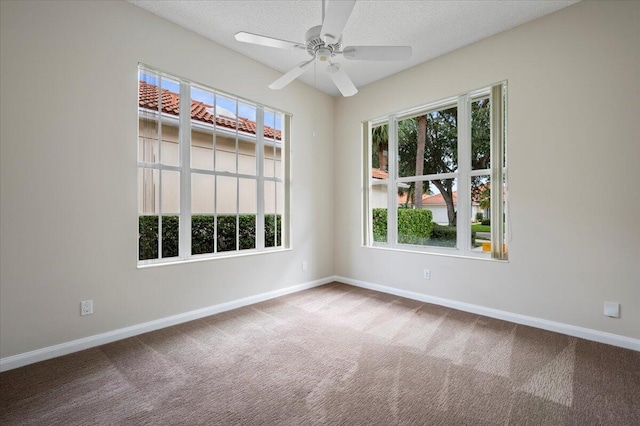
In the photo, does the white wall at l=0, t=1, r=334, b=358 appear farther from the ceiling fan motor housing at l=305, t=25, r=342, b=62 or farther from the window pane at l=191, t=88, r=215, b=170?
the ceiling fan motor housing at l=305, t=25, r=342, b=62

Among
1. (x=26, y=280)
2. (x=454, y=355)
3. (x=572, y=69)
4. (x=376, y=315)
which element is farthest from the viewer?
(x=376, y=315)

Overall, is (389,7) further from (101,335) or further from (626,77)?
(101,335)

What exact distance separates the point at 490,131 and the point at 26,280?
4.45 metres

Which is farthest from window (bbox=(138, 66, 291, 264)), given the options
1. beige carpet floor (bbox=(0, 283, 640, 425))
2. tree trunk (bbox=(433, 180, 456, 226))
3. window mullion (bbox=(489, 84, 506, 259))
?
window mullion (bbox=(489, 84, 506, 259))

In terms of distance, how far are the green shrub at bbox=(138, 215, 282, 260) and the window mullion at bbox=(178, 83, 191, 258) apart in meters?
0.06

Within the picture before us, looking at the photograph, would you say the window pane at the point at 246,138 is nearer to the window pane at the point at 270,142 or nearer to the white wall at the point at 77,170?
the window pane at the point at 270,142

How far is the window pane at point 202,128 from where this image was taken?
330cm

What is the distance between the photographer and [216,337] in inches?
107

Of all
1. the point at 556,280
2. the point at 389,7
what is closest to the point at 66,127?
the point at 389,7

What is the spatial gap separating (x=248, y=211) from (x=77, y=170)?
Result: 1.74m

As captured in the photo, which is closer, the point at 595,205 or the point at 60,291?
the point at 60,291

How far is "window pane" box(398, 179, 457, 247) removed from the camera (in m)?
3.68

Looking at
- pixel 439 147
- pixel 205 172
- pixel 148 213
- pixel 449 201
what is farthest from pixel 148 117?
pixel 449 201

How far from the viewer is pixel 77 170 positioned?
2.45 meters
